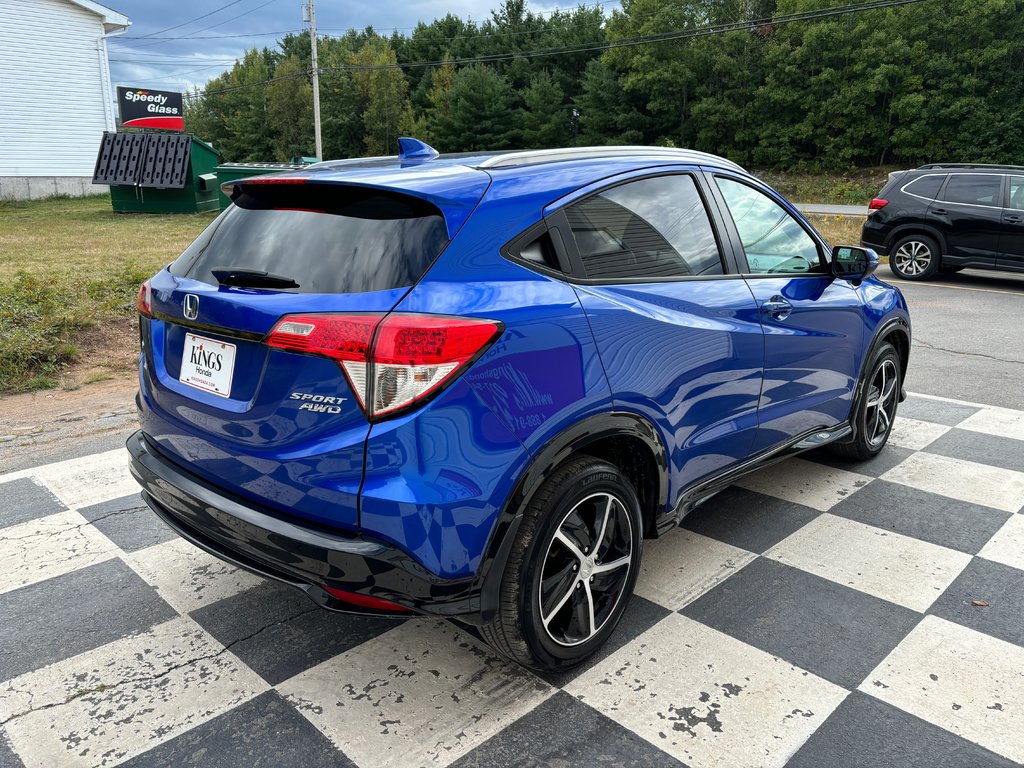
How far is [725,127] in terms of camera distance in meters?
50.2

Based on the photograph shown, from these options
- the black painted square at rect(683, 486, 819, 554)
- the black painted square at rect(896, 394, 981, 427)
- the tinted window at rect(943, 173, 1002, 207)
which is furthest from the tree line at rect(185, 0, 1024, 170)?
the black painted square at rect(683, 486, 819, 554)

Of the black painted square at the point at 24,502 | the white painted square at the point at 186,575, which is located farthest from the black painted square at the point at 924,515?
the black painted square at the point at 24,502

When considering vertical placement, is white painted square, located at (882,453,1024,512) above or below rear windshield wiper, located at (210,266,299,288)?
below

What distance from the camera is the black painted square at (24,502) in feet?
12.2

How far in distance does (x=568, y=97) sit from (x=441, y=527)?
62140 millimetres

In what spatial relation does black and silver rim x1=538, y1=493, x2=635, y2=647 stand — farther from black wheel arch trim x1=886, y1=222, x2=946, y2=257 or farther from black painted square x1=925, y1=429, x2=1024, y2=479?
black wheel arch trim x1=886, y1=222, x2=946, y2=257

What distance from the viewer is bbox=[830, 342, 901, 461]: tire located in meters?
4.26

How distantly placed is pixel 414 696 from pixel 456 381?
107 centimetres

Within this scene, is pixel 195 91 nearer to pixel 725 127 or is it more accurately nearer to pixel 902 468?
pixel 725 127

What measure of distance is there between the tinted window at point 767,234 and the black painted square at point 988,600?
1.48 m

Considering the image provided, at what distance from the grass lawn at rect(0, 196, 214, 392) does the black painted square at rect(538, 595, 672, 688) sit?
16.5 ft

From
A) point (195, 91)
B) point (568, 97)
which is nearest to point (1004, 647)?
point (568, 97)

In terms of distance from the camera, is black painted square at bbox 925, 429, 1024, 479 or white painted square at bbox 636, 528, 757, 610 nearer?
white painted square at bbox 636, 528, 757, 610

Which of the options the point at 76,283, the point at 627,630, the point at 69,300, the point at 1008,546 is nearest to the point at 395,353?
the point at 627,630
